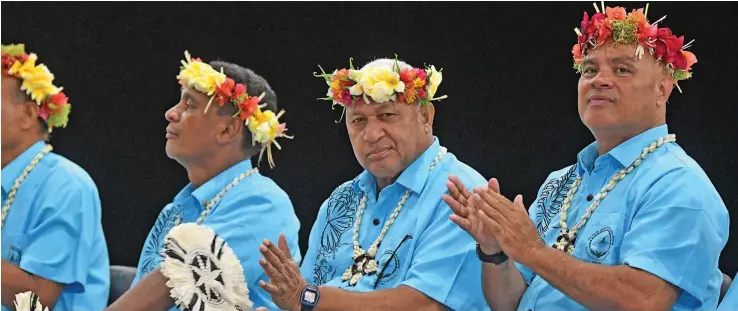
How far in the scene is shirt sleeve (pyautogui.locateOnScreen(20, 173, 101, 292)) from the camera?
458 centimetres

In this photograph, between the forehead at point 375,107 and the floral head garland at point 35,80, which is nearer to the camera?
the forehead at point 375,107

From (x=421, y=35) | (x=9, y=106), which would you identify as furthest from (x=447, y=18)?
(x=9, y=106)

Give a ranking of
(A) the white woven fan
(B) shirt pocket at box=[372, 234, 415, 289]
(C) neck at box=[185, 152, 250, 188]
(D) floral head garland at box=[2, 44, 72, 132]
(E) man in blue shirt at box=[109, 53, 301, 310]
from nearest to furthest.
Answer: (B) shirt pocket at box=[372, 234, 415, 289], (A) the white woven fan, (E) man in blue shirt at box=[109, 53, 301, 310], (C) neck at box=[185, 152, 250, 188], (D) floral head garland at box=[2, 44, 72, 132]

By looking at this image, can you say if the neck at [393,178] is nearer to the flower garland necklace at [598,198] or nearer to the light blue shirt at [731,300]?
the flower garland necklace at [598,198]

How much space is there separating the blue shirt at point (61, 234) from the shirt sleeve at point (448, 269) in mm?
1559

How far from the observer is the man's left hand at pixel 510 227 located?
324 centimetres

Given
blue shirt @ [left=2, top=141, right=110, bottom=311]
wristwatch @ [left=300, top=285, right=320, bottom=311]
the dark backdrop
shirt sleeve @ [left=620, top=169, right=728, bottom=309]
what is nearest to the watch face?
wristwatch @ [left=300, top=285, right=320, bottom=311]

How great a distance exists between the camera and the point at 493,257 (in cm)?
343

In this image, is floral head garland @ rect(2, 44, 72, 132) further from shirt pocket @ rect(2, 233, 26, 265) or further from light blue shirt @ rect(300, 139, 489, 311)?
light blue shirt @ rect(300, 139, 489, 311)

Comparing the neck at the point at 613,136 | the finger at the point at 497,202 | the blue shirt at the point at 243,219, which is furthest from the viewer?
the blue shirt at the point at 243,219

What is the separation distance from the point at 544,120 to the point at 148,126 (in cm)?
208

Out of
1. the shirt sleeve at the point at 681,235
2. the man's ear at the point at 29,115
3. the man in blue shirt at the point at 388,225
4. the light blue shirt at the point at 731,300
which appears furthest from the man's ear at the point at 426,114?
the man's ear at the point at 29,115

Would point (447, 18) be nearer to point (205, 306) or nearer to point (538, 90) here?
point (538, 90)

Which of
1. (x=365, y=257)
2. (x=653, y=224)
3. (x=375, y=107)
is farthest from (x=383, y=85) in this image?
(x=653, y=224)
